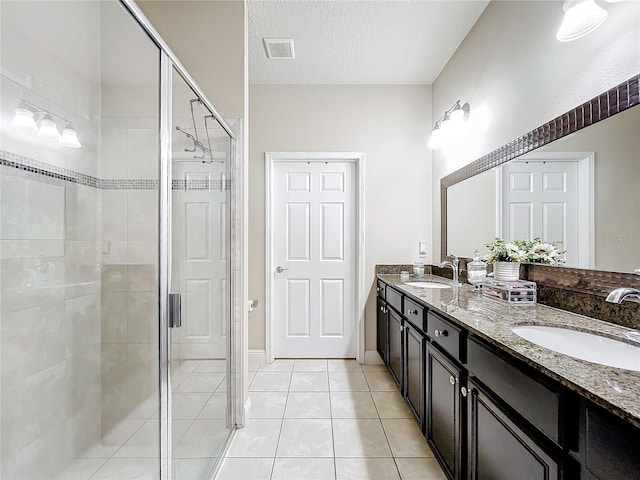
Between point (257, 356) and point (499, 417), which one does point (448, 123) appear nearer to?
point (499, 417)

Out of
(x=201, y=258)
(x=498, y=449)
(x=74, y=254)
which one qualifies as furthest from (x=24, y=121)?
(x=498, y=449)

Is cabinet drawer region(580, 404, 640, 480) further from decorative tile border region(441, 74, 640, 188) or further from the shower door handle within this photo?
the shower door handle

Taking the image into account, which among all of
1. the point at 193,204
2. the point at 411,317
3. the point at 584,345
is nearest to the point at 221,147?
the point at 193,204

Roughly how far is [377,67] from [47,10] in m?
2.32

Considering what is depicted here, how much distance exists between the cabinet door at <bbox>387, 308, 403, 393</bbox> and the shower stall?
1.36 m

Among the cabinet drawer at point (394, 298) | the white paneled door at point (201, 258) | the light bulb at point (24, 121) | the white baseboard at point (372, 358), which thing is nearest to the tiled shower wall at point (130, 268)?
the white paneled door at point (201, 258)

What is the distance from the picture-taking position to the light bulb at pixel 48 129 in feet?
4.43

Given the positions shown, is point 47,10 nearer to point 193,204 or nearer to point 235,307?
point 193,204

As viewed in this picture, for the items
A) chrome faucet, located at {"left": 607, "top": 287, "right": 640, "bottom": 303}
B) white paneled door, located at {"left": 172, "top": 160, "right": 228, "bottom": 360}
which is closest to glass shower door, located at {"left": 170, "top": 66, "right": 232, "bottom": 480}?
white paneled door, located at {"left": 172, "top": 160, "right": 228, "bottom": 360}

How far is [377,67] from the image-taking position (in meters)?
2.92

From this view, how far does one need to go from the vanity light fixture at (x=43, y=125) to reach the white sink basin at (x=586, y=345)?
6.70 feet

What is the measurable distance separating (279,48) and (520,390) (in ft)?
8.99

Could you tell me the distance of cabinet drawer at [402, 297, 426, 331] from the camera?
1.92 meters

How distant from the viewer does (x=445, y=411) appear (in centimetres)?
158
